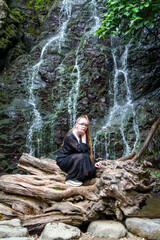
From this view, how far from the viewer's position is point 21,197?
388cm

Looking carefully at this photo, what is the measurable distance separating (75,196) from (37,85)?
819 cm

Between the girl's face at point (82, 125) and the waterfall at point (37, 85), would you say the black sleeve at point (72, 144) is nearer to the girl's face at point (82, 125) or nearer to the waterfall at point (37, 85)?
the girl's face at point (82, 125)

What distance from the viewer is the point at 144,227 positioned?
10.1 feet

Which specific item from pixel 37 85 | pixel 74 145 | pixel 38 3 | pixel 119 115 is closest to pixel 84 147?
pixel 74 145

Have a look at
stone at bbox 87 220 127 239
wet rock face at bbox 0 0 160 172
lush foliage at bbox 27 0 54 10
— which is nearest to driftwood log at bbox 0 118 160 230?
stone at bbox 87 220 127 239

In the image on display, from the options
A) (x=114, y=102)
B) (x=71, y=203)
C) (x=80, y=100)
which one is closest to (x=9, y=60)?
(x=80, y=100)

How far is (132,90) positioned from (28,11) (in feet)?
37.4

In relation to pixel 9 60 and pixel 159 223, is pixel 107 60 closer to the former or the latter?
pixel 9 60

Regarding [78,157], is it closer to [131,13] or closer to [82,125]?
[82,125]

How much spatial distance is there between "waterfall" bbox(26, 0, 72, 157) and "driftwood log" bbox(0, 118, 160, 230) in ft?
16.6

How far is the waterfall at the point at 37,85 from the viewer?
9.20 meters

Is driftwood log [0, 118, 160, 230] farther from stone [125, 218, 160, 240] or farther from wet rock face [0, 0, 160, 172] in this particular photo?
wet rock face [0, 0, 160, 172]

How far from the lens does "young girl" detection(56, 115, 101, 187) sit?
3898mm

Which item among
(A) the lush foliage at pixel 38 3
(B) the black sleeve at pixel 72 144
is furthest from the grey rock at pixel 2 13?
(B) the black sleeve at pixel 72 144
